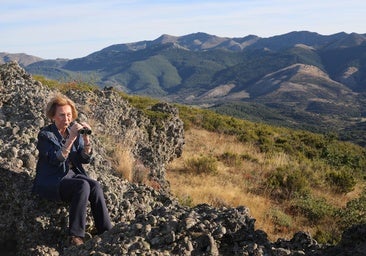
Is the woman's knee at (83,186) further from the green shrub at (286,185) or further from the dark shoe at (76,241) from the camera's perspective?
the green shrub at (286,185)

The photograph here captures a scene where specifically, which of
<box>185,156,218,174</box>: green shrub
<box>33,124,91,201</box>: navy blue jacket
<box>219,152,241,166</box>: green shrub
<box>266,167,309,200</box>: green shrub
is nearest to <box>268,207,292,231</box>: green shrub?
<box>266,167,309,200</box>: green shrub

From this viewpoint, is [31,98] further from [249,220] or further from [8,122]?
[249,220]

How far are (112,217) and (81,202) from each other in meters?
0.80

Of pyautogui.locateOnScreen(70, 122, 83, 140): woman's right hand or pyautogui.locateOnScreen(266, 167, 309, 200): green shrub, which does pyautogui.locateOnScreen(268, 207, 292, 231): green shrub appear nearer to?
pyautogui.locateOnScreen(266, 167, 309, 200): green shrub

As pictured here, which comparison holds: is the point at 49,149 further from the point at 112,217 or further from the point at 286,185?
the point at 286,185

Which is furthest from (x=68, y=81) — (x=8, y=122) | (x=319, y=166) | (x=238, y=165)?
(x=319, y=166)

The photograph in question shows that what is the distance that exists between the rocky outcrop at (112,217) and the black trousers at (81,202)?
28 centimetres

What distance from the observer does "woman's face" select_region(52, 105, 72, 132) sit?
553 centimetres

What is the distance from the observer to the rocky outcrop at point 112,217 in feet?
14.2

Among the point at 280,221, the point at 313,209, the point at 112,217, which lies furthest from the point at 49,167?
the point at 313,209

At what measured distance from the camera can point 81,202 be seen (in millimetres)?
4980

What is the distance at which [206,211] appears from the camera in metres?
5.09

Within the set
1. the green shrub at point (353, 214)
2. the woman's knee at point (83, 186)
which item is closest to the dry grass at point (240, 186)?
the green shrub at point (353, 214)

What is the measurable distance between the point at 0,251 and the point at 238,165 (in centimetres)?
886
